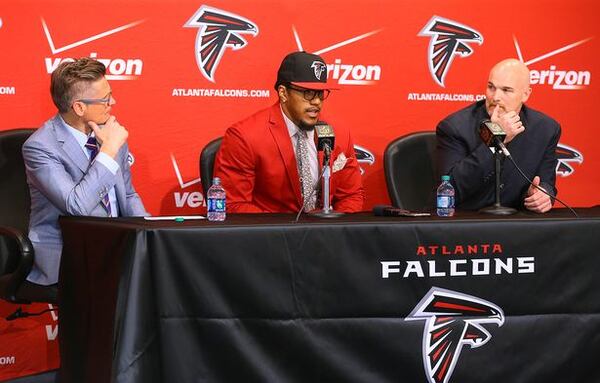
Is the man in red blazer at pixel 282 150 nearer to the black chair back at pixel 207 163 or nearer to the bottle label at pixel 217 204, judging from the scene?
the black chair back at pixel 207 163

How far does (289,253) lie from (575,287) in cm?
104

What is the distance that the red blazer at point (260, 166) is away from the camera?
397 cm

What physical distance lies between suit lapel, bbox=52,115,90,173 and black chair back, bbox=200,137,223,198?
612mm

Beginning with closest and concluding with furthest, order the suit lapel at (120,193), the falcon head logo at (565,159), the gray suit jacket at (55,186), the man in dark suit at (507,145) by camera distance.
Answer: the gray suit jacket at (55,186)
the suit lapel at (120,193)
the man in dark suit at (507,145)
the falcon head logo at (565,159)

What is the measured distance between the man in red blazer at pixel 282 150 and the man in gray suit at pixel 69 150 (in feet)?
1.77

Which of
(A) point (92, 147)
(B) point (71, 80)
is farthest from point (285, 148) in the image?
(B) point (71, 80)

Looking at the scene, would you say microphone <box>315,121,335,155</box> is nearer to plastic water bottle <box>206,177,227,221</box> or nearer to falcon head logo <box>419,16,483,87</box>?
plastic water bottle <box>206,177,227,221</box>

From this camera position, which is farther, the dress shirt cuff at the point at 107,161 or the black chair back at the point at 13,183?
the black chair back at the point at 13,183

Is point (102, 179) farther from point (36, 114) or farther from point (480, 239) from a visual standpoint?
point (480, 239)

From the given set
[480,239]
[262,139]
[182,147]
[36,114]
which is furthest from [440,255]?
[36,114]

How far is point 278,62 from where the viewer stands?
15.5ft

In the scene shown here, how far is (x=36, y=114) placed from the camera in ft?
14.6

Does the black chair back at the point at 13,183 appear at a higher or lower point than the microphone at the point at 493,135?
lower

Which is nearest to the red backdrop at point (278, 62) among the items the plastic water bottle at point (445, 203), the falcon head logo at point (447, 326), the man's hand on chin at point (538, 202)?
the man's hand on chin at point (538, 202)
